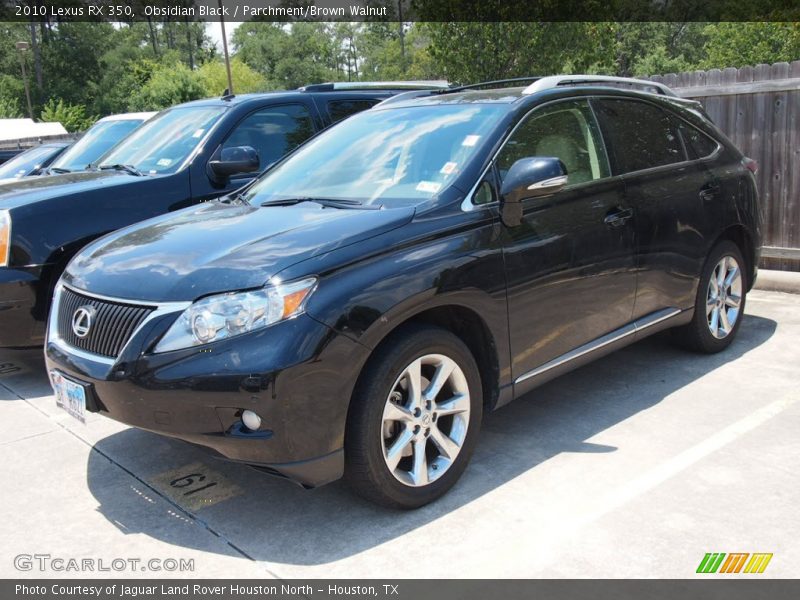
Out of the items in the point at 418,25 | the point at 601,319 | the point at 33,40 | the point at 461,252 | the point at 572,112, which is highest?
the point at 33,40

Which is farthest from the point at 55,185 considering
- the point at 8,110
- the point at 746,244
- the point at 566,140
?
the point at 8,110

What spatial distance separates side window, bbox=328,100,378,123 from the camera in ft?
23.2

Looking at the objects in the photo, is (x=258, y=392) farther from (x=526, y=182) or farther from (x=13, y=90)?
(x=13, y=90)

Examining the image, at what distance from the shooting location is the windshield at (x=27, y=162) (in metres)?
11.2

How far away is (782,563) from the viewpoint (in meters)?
2.94

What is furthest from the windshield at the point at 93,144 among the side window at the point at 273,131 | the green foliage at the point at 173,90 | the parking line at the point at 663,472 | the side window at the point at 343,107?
the green foliage at the point at 173,90

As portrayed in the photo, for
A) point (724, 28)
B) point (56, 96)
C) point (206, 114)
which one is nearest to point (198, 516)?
point (206, 114)

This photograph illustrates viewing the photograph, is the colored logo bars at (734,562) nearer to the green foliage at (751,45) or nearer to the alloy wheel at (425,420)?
the alloy wheel at (425,420)

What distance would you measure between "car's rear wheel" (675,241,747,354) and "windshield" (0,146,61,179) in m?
9.32

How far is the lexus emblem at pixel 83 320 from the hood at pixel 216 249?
0.31 ft

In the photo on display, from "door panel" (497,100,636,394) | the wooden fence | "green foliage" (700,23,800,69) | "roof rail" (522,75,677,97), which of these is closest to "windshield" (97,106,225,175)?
"roof rail" (522,75,677,97)

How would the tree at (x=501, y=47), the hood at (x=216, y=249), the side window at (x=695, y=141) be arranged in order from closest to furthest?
the hood at (x=216, y=249) → the side window at (x=695, y=141) → the tree at (x=501, y=47)
